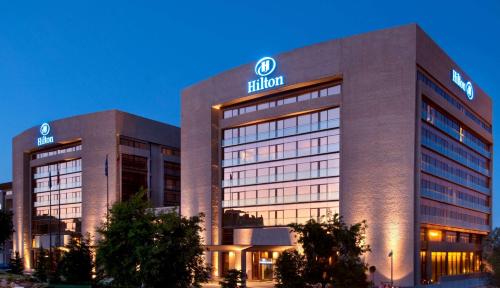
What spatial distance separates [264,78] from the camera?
248ft

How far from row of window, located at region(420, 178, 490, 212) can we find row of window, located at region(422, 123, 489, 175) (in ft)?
14.5

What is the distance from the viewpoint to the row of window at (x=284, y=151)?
71.0m

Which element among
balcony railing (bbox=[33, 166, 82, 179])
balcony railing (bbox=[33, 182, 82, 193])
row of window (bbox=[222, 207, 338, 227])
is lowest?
row of window (bbox=[222, 207, 338, 227])

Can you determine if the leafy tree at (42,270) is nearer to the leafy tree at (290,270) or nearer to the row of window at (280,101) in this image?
the leafy tree at (290,270)

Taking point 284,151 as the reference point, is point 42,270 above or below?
below

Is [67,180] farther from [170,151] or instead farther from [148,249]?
[148,249]

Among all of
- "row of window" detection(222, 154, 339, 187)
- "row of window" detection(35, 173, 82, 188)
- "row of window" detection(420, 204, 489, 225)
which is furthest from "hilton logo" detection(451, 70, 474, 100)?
"row of window" detection(35, 173, 82, 188)

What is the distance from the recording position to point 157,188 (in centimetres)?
10731

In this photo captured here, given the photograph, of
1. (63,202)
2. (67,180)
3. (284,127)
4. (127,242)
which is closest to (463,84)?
(284,127)

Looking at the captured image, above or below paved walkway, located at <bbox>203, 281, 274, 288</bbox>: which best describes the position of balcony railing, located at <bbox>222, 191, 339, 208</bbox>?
above

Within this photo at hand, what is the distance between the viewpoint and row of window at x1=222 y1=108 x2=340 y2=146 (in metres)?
71.1

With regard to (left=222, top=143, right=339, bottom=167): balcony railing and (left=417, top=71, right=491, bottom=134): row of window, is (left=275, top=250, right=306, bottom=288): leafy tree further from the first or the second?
(left=417, top=71, right=491, bottom=134): row of window

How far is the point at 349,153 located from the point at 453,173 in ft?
65.8

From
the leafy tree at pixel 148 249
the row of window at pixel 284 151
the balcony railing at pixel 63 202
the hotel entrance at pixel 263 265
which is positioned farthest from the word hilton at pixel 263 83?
the balcony railing at pixel 63 202
